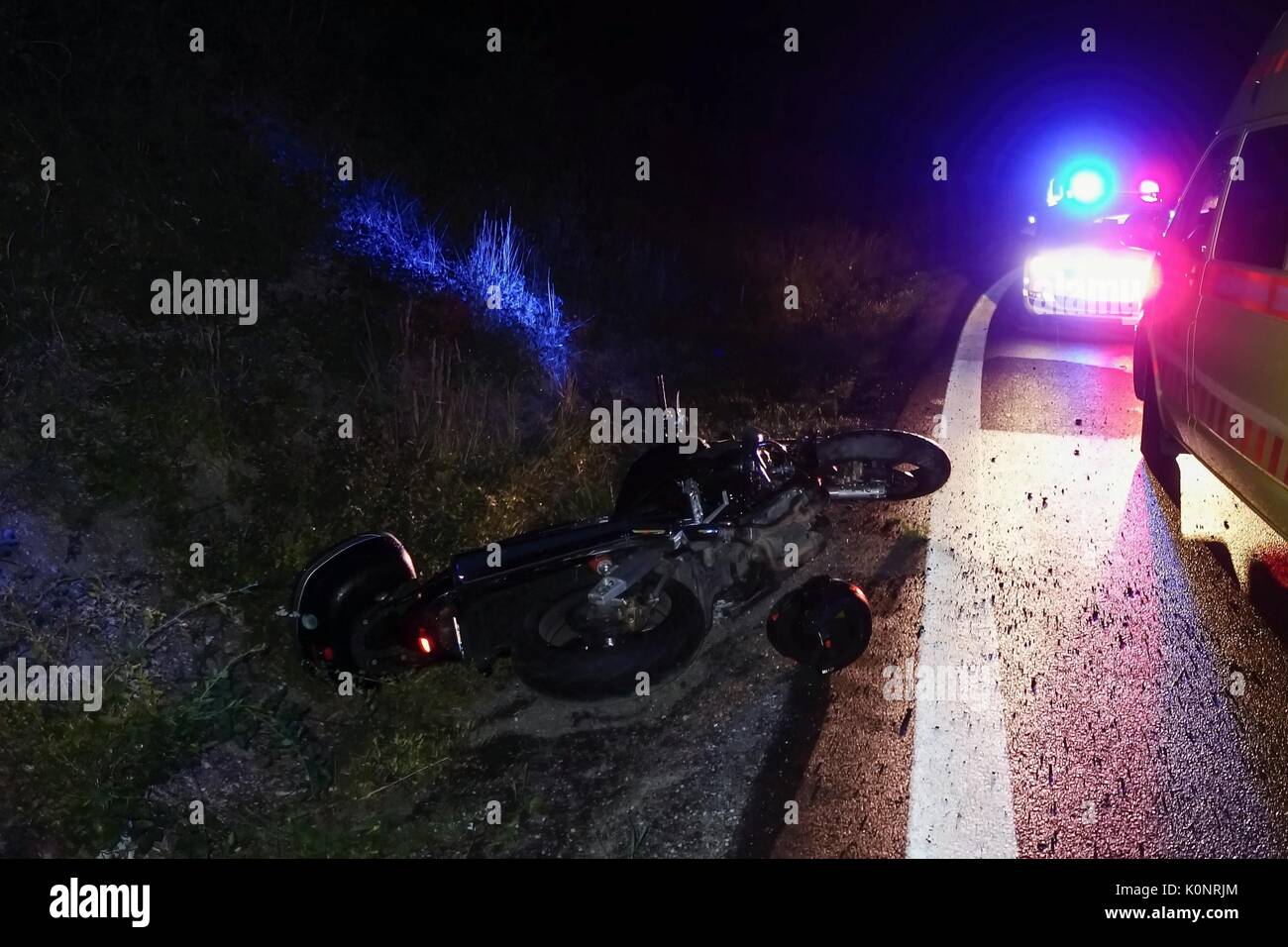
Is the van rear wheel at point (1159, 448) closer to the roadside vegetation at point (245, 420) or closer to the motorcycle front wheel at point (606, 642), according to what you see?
the roadside vegetation at point (245, 420)

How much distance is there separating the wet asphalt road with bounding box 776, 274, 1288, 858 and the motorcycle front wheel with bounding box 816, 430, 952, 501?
486 millimetres

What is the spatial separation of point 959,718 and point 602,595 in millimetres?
1388

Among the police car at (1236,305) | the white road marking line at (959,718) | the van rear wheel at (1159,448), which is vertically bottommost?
the white road marking line at (959,718)

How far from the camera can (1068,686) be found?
12.0 feet

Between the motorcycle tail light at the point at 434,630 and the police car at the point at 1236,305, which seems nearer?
the motorcycle tail light at the point at 434,630

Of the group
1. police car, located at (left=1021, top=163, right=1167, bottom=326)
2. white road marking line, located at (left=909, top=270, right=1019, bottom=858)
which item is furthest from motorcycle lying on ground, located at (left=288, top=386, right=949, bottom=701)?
police car, located at (left=1021, top=163, right=1167, bottom=326)

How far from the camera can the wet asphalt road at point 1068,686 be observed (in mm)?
2959

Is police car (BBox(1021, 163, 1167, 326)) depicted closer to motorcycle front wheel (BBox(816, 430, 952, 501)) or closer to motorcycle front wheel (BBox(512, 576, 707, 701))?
motorcycle front wheel (BBox(816, 430, 952, 501))

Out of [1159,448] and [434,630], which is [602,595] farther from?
[1159,448]

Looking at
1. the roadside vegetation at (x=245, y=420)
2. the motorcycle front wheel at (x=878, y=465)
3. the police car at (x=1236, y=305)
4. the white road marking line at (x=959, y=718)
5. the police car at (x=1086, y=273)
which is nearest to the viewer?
the white road marking line at (x=959, y=718)

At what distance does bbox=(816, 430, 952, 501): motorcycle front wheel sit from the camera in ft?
13.9

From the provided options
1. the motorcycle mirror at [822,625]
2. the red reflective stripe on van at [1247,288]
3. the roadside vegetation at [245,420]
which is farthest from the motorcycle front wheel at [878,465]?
the roadside vegetation at [245,420]

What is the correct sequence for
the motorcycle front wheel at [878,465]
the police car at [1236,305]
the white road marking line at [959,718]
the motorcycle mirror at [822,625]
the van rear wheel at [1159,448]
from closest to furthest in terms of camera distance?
the white road marking line at [959,718] → the motorcycle mirror at [822,625] → the police car at [1236,305] → the motorcycle front wheel at [878,465] → the van rear wheel at [1159,448]
